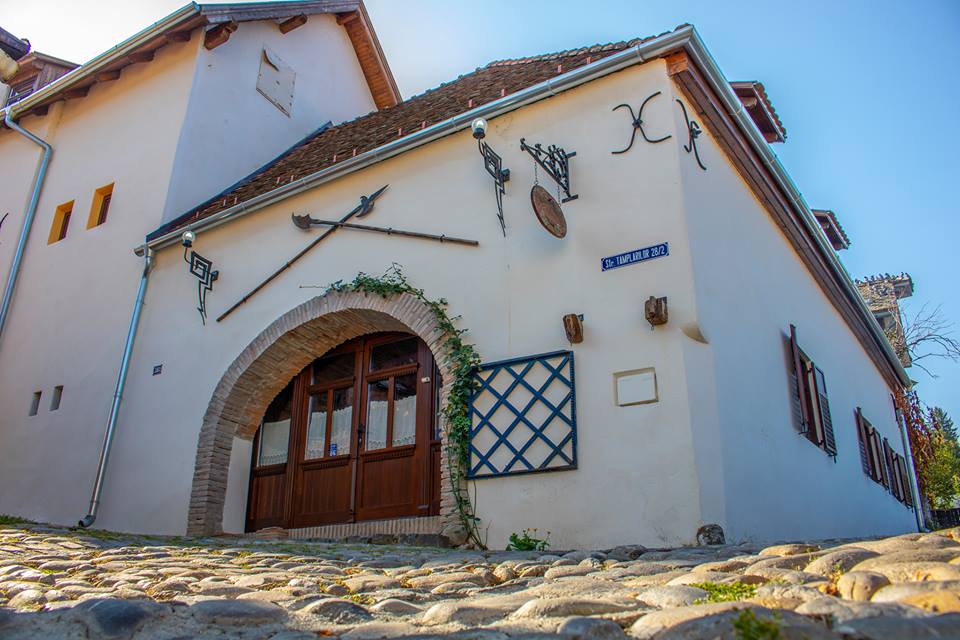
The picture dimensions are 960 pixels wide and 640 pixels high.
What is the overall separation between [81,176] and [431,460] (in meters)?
8.54

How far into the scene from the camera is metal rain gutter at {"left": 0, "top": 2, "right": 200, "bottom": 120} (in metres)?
12.7

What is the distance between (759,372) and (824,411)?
7.74 ft

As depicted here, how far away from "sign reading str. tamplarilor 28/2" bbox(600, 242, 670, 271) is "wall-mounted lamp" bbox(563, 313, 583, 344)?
1.80 feet

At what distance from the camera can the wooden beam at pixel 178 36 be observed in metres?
13.2

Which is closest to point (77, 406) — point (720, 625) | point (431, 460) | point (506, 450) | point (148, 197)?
point (148, 197)

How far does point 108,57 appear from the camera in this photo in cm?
1341

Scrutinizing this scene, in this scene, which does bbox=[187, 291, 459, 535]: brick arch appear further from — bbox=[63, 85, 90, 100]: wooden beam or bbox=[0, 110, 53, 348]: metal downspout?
bbox=[63, 85, 90, 100]: wooden beam

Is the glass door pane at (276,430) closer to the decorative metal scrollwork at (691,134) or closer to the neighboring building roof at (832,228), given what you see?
the decorative metal scrollwork at (691,134)

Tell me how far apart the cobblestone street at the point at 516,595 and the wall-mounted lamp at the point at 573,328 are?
7.65ft

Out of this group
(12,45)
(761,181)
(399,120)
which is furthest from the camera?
(12,45)

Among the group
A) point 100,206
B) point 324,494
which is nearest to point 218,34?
point 100,206

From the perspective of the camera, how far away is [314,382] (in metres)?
10.3

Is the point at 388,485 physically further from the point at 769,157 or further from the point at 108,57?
the point at 108,57

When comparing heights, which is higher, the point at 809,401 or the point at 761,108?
the point at 761,108
